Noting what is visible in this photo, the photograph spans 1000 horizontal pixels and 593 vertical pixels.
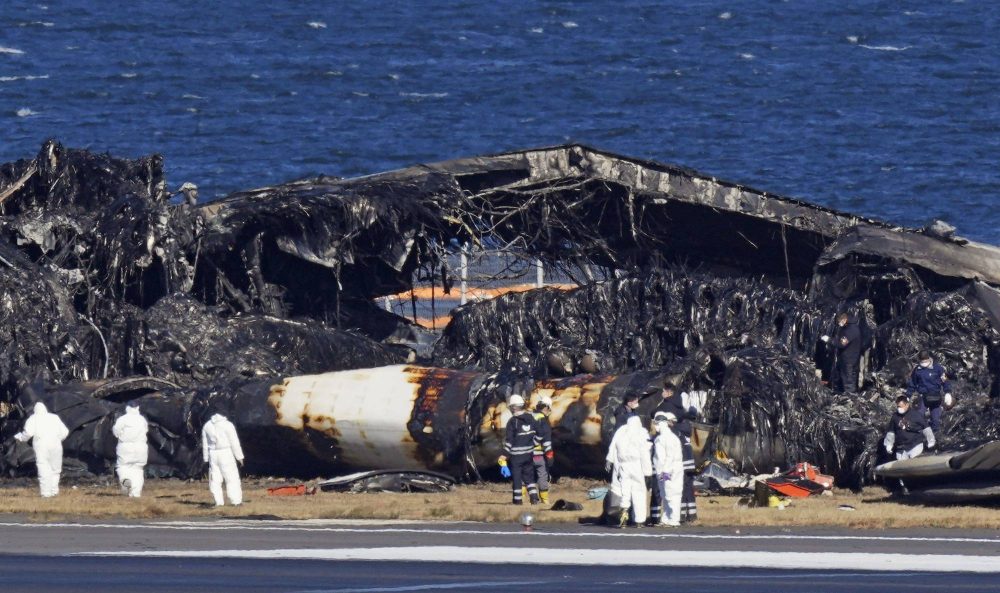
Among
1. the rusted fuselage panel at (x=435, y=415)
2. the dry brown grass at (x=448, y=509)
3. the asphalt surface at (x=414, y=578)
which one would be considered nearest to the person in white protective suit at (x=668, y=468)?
the dry brown grass at (x=448, y=509)

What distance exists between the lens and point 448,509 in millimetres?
26109

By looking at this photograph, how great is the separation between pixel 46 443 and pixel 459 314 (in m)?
9.65

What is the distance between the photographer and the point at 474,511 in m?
25.9

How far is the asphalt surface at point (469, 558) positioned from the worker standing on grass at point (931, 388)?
5.53 metres

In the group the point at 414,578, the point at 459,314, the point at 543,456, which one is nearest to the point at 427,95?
the point at 459,314

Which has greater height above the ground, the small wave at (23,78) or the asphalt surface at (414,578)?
the small wave at (23,78)

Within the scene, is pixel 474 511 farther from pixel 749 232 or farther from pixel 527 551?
pixel 749 232

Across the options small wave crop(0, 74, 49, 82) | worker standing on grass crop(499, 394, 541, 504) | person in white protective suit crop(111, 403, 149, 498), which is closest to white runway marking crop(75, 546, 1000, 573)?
worker standing on grass crop(499, 394, 541, 504)

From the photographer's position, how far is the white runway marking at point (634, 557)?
20188 mm

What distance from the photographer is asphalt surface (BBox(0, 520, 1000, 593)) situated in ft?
61.1

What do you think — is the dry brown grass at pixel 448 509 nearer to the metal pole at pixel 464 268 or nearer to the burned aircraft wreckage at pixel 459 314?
the burned aircraft wreckage at pixel 459 314

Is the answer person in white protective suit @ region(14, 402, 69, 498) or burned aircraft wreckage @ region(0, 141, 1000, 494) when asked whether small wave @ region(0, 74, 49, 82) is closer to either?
burned aircraft wreckage @ region(0, 141, 1000, 494)

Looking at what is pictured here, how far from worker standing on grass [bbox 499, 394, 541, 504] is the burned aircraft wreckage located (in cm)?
269

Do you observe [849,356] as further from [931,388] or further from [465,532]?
[465,532]
